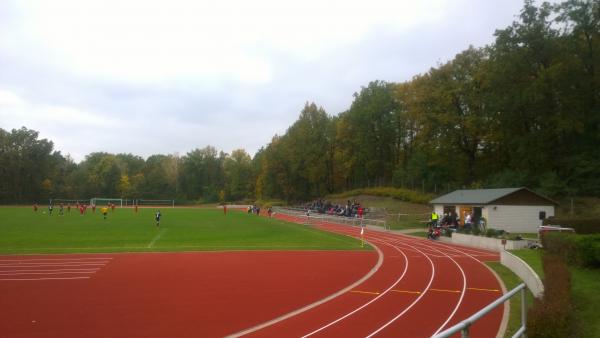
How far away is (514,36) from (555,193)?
16.3m

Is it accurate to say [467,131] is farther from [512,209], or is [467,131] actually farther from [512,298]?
[512,298]

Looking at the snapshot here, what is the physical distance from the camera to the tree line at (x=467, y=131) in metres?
43.8

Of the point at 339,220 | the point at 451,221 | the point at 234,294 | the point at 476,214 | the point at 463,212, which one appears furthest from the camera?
the point at 339,220

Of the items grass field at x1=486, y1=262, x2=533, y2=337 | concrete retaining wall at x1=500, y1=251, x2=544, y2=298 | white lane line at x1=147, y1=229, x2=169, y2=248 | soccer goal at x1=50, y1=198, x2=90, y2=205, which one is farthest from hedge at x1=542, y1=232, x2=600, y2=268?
soccer goal at x1=50, y1=198, x2=90, y2=205

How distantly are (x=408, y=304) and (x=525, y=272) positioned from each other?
6.09 m

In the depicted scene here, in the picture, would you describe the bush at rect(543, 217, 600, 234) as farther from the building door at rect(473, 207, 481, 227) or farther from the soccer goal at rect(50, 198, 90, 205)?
the soccer goal at rect(50, 198, 90, 205)

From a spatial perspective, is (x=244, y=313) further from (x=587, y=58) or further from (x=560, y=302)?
(x=587, y=58)

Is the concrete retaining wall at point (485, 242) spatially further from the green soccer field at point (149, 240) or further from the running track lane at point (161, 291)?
the running track lane at point (161, 291)

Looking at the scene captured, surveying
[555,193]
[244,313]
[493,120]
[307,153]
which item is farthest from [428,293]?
[307,153]

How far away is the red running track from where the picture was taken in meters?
11.6

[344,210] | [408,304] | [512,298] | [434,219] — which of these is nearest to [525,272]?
[512,298]

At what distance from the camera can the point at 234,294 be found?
50.8 ft

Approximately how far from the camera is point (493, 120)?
173 feet

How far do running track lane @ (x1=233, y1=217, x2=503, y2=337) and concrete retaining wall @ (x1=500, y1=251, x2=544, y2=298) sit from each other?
1.05 m
